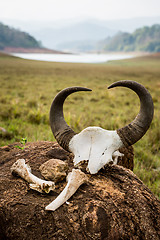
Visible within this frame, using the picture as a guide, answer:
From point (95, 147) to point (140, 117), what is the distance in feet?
1.91

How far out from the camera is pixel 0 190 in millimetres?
1876

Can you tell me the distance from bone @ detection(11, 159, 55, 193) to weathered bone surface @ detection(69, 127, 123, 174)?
390mm

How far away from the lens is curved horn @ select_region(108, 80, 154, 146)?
1.94 metres

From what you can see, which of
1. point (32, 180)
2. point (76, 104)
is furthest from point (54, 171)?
point (76, 104)

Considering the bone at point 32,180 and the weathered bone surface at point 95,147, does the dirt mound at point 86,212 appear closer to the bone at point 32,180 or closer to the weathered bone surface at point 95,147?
the bone at point 32,180

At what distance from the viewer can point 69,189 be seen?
1.71 m

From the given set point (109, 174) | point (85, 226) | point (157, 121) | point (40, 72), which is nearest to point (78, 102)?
point (157, 121)

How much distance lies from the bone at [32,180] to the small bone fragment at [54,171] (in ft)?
0.40

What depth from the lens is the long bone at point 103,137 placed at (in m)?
1.96

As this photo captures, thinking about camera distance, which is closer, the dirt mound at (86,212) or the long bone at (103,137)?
the dirt mound at (86,212)

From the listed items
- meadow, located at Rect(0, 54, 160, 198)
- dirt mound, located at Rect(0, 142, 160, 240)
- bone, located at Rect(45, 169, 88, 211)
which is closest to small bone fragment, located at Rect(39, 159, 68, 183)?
dirt mound, located at Rect(0, 142, 160, 240)

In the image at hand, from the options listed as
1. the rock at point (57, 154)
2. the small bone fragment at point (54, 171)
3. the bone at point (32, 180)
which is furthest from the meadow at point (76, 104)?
the bone at point (32, 180)

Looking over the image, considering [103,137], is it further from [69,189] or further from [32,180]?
[32,180]

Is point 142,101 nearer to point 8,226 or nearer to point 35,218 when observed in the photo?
point 35,218
